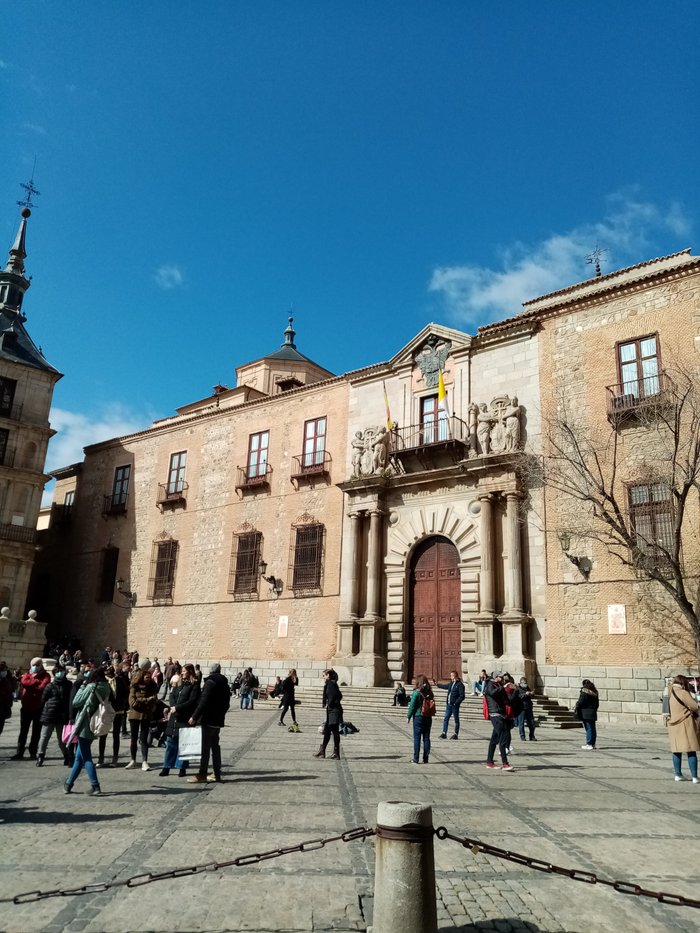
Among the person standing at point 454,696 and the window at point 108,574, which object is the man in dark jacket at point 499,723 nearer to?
the person standing at point 454,696

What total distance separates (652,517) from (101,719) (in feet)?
46.9

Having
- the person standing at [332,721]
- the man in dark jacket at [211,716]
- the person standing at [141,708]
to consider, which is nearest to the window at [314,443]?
the person standing at [332,721]

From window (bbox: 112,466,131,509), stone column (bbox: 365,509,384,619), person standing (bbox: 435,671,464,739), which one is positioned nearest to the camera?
person standing (bbox: 435,671,464,739)

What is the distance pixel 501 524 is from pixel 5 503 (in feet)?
75.3

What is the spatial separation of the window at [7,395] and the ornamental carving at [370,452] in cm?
1855

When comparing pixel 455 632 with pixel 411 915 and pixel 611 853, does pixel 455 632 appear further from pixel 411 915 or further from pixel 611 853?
pixel 411 915

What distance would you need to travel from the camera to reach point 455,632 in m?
21.1

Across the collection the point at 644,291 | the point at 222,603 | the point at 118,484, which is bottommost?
the point at 222,603

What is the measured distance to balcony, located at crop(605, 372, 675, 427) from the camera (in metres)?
17.9

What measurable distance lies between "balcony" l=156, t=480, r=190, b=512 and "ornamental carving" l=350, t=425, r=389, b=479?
923 centimetres

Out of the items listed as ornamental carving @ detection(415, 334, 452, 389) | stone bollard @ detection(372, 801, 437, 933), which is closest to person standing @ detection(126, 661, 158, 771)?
stone bollard @ detection(372, 801, 437, 933)

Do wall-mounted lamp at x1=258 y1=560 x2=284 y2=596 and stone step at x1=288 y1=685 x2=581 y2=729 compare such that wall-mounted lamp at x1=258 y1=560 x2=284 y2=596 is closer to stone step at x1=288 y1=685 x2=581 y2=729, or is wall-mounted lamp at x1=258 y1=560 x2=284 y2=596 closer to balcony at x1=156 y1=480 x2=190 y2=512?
stone step at x1=288 y1=685 x2=581 y2=729

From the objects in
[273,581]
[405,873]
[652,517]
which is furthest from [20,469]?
[405,873]

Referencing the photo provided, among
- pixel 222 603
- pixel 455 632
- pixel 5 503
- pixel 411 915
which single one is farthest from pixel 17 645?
pixel 411 915
